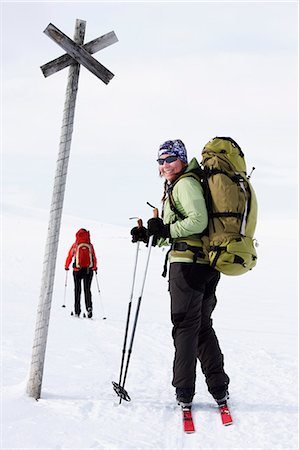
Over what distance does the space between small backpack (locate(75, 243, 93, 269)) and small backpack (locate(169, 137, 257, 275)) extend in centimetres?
659

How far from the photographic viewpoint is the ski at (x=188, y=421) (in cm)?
432

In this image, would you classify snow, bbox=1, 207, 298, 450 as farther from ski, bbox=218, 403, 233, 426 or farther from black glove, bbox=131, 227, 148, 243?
black glove, bbox=131, 227, 148, 243

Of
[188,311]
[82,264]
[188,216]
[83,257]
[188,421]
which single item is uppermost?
[83,257]

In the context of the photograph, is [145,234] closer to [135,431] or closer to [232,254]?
[232,254]

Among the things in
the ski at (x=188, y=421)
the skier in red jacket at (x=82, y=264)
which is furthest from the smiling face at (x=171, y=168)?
the skier in red jacket at (x=82, y=264)

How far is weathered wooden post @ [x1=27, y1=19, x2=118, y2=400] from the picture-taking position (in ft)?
15.8

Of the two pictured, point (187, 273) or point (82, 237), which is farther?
point (82, 237)

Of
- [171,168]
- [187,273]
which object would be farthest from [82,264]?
[187,273]

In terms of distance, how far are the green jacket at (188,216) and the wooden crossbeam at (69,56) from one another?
1558 mm

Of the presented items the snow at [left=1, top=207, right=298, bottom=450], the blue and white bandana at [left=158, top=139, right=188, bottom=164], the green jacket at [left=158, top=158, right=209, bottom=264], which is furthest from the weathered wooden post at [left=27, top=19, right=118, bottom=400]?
the green jacket at [left=158, top=158, right=209, bottom=264]

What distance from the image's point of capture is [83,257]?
1068 centimetres

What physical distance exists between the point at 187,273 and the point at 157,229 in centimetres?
48

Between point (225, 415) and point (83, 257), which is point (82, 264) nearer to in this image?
point (83, 257)

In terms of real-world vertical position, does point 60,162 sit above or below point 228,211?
above
